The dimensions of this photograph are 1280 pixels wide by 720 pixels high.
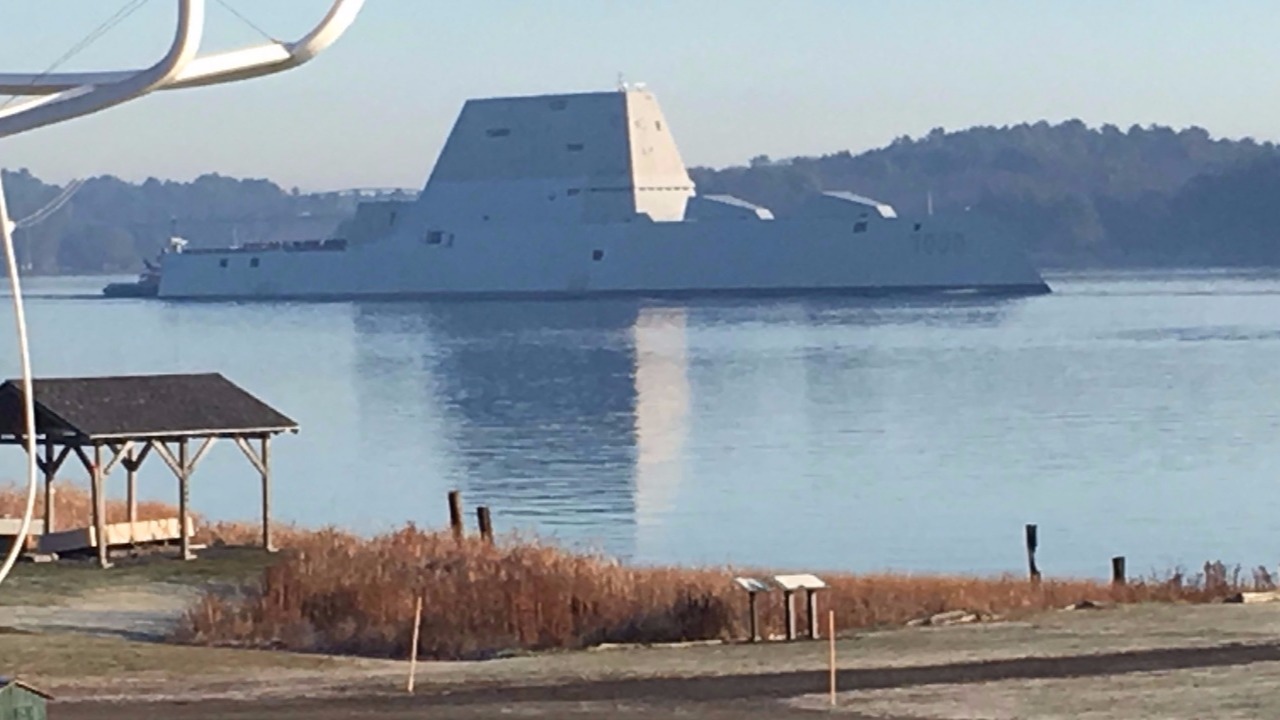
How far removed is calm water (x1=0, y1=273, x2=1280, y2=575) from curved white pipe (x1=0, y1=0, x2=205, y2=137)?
553 inches

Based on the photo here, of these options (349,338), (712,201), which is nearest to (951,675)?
(349,338)

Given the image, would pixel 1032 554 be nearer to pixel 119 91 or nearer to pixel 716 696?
pixel 716 696

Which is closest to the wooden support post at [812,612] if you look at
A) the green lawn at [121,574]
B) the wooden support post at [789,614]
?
the wooden support post at [789,614]

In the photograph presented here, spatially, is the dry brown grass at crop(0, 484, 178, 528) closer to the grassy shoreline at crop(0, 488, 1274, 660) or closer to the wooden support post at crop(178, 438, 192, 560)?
the wooden support post at crop(178, 438, 192, 560)

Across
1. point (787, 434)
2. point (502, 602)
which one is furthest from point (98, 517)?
point (787, 434)

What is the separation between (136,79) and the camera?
7.19 metres

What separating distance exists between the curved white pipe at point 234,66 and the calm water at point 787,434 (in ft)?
46.2

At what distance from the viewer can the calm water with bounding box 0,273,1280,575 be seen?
24.2 meters

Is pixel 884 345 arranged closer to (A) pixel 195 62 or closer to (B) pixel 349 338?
(B) pixel 349 338

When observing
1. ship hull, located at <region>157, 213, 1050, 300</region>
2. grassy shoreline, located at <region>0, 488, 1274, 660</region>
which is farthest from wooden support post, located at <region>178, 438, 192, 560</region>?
ship hull, located at <region>157, 213, 1050, 300</region>

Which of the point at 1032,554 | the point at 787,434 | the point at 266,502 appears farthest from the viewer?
the point at 787,434

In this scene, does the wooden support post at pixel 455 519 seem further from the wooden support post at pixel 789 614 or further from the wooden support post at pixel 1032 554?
the wooden support post at pixel 789 614

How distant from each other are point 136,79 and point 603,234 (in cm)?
8176

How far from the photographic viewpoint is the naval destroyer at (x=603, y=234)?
281 ft
